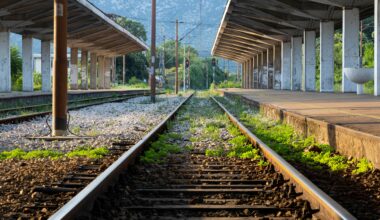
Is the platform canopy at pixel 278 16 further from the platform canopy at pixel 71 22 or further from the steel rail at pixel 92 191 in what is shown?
the steel rail at pixel 92 191

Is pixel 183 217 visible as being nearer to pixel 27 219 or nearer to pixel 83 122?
pixel 27 219

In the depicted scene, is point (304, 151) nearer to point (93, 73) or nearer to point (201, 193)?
point (201, 193)

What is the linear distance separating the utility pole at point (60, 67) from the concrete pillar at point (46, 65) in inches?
1405

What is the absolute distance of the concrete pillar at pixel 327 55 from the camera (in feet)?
113

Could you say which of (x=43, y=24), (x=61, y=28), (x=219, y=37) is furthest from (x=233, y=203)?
(x=219, y=37)

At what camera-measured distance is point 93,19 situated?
41.5 metres

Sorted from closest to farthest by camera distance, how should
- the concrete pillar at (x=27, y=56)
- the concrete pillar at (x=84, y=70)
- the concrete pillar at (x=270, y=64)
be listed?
the concrete pillar at (x=27, y=56)
the concrete pillar at (x=270, y=64)
the concrete pillar at (x=84, y=70)

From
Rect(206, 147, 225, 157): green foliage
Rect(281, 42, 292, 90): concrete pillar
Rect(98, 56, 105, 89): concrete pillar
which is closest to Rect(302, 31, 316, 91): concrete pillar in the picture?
Rect(281, 42, 292, 90): concrete pillar

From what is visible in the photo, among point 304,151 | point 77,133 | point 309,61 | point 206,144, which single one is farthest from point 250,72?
point 304,151

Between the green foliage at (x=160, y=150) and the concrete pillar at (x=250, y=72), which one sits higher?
the concrete pillar at (x=250, y=72)

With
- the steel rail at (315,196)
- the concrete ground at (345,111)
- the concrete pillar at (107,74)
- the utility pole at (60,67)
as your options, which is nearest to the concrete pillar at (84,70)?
the concrete pillar at (107,74)

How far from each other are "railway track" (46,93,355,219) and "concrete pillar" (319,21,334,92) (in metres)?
27.4

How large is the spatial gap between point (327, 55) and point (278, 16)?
610cm

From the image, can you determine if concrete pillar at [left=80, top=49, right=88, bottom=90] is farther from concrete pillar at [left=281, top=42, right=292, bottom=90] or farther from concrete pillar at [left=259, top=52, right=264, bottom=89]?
concrete pillar at [left=281, top=42, right=292, bottom=90]
